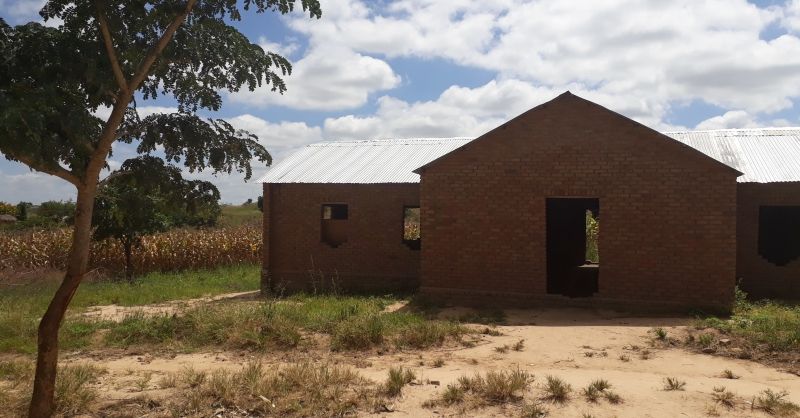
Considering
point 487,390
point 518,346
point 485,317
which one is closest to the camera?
point 487,390

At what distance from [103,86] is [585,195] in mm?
8671

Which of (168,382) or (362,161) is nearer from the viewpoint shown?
(168,382)

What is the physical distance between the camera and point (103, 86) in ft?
18.8

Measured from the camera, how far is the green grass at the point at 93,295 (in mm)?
9938

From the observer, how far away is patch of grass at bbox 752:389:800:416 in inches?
229

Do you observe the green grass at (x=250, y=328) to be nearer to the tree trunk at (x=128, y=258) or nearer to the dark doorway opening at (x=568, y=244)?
the dark doorway opening at (x=568, y=244)

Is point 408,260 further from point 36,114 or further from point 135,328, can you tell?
point 36,114

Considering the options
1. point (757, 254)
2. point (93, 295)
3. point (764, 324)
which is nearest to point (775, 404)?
point (764, 324)

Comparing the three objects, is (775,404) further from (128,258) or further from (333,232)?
(128,258)

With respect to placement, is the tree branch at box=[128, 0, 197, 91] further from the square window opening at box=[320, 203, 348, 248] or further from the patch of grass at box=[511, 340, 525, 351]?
the square window opening at box=[320, 203, 348, 248]

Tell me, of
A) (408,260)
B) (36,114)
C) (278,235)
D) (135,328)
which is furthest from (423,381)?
(278,235)

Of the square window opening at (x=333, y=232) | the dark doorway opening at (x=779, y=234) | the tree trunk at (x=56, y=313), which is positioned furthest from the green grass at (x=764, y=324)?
the square window opening at (x=333, y=232)

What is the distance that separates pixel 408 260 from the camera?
1531 centimetres

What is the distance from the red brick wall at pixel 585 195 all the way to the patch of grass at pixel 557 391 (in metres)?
5.58
